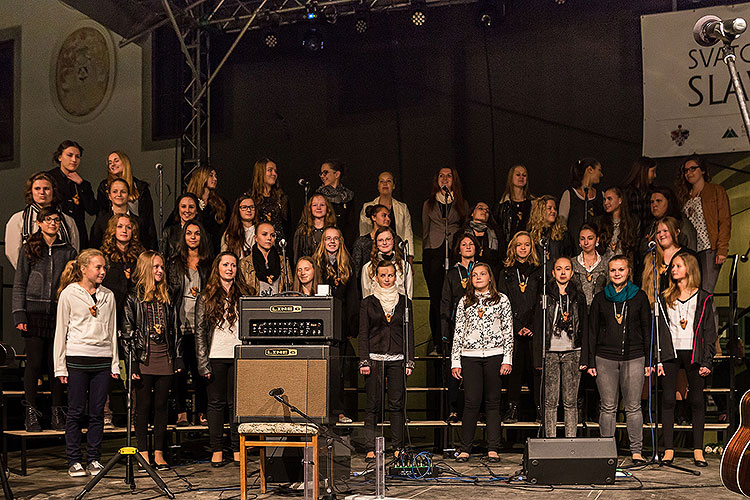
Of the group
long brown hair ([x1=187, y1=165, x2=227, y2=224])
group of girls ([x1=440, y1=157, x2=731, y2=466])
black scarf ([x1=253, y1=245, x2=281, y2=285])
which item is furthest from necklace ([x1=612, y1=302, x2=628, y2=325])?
long brown hair ([x1=187, y1=165, x2=227, y2=224])

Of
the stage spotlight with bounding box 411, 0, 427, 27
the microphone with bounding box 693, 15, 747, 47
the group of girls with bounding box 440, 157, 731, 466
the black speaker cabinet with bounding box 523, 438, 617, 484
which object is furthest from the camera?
the stage spotlight with bounding box 411, 0, 427, 27

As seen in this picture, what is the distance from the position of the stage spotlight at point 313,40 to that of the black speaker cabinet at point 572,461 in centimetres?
523

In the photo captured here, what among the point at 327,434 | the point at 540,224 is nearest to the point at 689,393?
the point at 540,224

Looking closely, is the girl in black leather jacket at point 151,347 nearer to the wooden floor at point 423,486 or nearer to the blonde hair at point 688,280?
the wooden floor at point 423,486

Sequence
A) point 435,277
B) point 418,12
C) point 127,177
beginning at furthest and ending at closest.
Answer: point 418,12 < point 435,277 < point 127,177

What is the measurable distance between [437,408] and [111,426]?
2.90 meters

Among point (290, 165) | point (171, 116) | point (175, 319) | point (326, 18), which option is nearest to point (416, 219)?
point (290, 165)

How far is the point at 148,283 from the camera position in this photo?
20.8ft

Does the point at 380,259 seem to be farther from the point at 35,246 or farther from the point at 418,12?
the point at 418,12

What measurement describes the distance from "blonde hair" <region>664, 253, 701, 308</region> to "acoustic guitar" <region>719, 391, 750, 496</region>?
2.76m

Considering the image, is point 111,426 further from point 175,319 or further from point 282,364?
point 282,364

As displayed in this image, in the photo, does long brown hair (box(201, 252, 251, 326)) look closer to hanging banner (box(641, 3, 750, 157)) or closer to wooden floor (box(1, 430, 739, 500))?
wooden floor (box(1, 430, 739, 500))

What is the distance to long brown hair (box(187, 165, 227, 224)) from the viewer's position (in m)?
7.86

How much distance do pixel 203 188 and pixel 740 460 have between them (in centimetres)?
529
